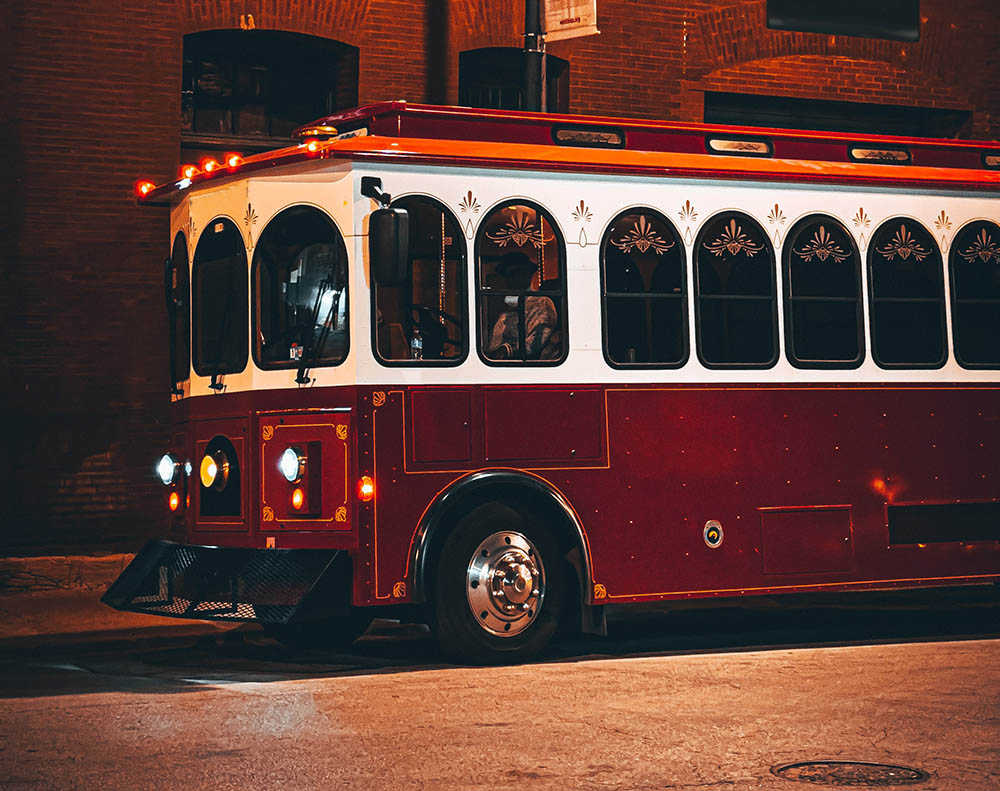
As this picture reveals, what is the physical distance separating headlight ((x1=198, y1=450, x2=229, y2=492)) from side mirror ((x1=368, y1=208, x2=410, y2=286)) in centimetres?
163

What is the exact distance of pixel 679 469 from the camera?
1027 cm

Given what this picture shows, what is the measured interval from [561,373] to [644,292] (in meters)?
0.85

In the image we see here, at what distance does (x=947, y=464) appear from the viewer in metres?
11.1

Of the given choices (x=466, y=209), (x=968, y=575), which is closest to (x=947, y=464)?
(x=968, y=575)

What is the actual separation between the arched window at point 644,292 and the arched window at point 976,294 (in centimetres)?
225

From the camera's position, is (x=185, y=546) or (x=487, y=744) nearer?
(x=487, y=744)

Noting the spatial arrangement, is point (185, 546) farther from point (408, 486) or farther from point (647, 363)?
point (647, 363)

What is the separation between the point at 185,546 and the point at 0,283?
437 cm

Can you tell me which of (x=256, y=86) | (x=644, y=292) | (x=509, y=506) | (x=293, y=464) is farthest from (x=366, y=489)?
(x=256, y=86)

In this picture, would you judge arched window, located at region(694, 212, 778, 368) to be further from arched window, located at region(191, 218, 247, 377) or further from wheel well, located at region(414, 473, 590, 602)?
arched window, located at region(191, 218, 247, 377)

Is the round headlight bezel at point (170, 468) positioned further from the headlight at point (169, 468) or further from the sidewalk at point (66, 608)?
the sidewalk at point (66, 608)

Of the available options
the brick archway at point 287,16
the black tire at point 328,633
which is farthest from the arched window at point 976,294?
the brick archway at point 287,16

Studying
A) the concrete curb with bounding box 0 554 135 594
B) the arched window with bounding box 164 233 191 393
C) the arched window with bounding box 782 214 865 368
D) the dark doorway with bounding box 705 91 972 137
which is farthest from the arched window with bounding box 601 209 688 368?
the dark doorway with bounding box 705 91 972 137

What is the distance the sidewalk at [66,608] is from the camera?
11.4 meters
